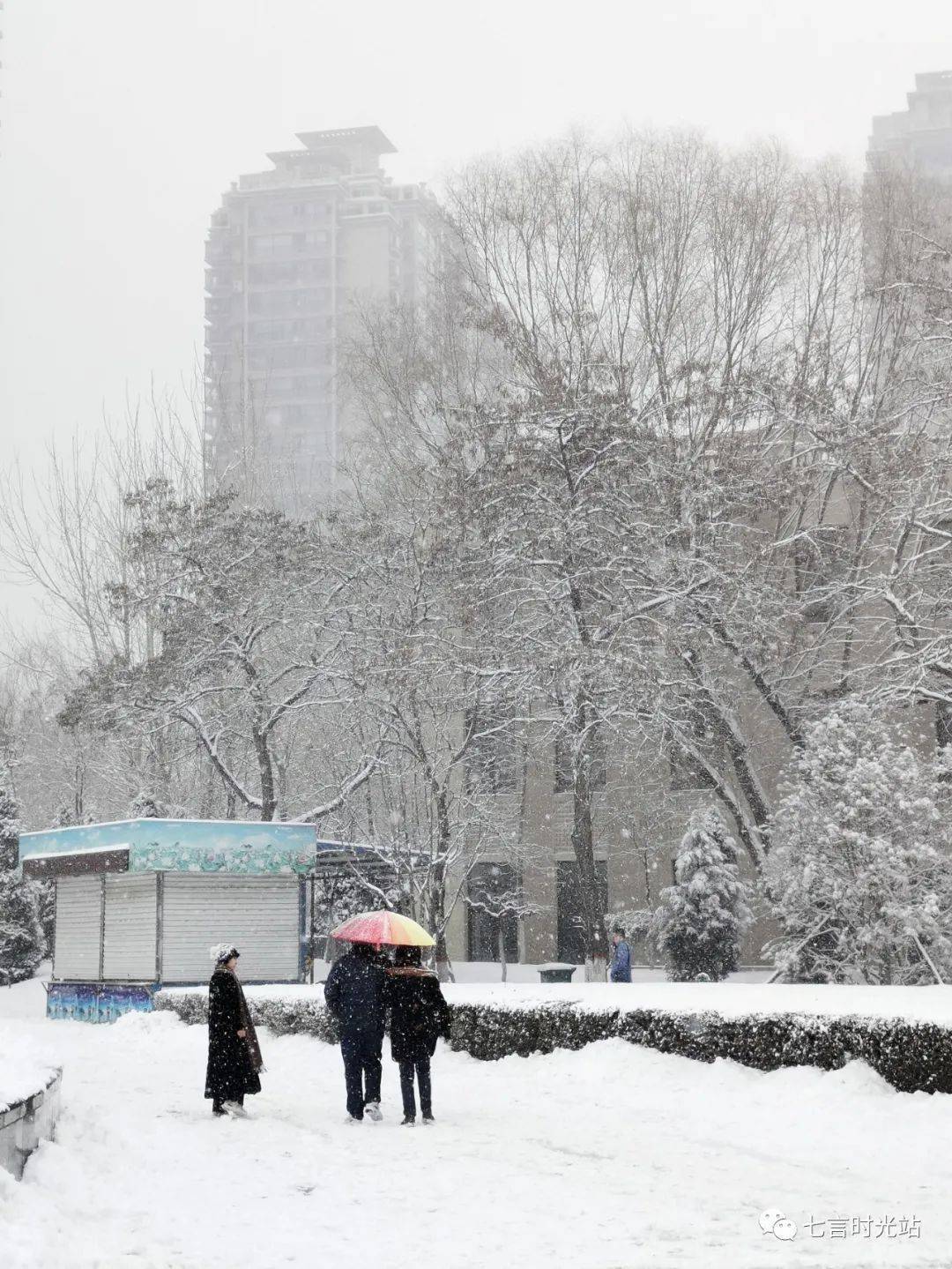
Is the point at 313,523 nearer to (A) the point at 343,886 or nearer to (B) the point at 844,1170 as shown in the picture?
(A) the point at 343,886

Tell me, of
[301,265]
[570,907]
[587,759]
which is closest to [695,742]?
[587,759]

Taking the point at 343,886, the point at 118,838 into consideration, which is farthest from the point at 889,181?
the point at 343,886

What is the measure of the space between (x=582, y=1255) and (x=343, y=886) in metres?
29.6

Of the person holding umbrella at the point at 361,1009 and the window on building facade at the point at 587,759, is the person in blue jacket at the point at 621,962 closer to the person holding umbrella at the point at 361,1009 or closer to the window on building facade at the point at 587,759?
the window on building facade at the point at 587,759

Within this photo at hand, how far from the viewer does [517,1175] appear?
9.45 metres

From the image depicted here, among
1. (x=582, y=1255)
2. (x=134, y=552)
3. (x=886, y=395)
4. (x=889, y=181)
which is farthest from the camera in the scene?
(x=134, y=552)

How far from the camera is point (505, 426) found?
80.8 feet

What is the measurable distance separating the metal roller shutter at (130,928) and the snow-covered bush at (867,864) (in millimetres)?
11417

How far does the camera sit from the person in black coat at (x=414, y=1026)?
11852 mm

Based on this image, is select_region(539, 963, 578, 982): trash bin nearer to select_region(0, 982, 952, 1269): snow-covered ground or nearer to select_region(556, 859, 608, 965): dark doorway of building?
select_region(556, 859, 608, 965): dark doorway of building

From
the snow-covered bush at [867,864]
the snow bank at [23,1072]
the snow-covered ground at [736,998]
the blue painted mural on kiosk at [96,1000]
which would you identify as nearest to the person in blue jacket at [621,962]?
the snow-covered bush at [867,864]

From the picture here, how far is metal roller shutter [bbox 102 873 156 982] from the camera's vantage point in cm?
2566

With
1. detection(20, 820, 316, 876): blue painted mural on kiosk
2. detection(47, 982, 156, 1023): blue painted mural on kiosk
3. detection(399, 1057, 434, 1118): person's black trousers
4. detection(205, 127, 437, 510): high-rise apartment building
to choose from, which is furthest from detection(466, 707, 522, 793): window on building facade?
detection(205, 127, 437, 510): high-rise apartment building

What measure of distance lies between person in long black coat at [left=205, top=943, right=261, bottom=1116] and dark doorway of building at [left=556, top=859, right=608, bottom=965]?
2546 centimetres
